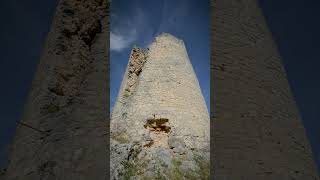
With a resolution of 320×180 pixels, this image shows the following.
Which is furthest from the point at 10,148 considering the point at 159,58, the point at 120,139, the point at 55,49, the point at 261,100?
the point at 159,58

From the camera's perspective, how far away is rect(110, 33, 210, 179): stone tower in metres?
10.1

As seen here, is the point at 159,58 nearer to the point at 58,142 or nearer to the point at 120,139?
the point at 120,139

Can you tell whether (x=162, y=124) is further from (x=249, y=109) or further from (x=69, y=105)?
(x=69, y=105)

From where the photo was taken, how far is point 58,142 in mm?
2844

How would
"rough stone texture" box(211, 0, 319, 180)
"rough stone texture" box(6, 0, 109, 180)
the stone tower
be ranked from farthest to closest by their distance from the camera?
the stone tower
"rough stone texture" box(211, 0, 319, 180)
"rough stone texture" box(6, 0, 109, 180)

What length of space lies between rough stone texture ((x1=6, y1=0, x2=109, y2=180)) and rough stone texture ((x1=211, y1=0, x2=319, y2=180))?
104 centimetres

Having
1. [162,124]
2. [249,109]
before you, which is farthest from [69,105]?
[162,124]

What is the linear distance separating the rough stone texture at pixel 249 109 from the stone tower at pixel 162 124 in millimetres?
6589

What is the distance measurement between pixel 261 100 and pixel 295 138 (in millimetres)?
529

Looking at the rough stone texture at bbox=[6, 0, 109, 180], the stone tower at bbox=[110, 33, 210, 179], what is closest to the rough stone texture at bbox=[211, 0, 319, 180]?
the rough stone texture at bbox=[6, 0, 109, 180]

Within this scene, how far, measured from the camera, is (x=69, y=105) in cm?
301

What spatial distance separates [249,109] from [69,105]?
5.46 feet

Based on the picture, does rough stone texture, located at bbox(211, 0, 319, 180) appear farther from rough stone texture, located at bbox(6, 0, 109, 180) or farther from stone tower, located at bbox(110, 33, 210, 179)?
stone tower, located at bbox(110, 33, 210, 179)

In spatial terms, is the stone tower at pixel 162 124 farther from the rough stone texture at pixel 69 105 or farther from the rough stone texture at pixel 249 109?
the rough stone texture at pixel 69 105
